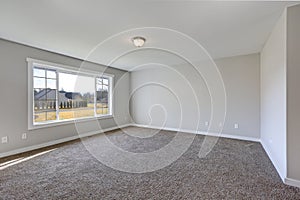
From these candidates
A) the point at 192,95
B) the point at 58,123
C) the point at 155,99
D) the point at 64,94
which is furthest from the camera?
the point at 155,99

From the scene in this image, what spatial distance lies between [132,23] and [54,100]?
3.08m

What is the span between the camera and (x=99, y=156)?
3193 mm

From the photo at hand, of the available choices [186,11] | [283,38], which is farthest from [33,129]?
[283,38]

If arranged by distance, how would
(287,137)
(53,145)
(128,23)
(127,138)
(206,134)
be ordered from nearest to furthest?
1. (287,137)
2. (128,23)
3. (53,145)
4. (127,138)
5. (206,134)

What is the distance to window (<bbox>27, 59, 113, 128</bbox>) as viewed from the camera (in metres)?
3.86

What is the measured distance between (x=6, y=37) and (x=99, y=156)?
9.47ft

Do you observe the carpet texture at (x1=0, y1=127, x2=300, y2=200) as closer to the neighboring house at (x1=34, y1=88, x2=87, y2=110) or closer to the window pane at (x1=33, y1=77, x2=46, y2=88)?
the neighboring house at (x1=34, y1=88, x2=87, y2=110)

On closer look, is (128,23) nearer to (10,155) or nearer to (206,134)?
(10,155)

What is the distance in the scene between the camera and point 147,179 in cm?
232

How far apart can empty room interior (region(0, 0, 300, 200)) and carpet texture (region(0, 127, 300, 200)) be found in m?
0.02

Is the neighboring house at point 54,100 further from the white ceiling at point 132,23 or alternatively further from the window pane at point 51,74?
the white ceiling at point 132,23

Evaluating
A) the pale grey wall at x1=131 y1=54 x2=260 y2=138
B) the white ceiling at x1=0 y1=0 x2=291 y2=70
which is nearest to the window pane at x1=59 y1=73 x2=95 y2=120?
the white ceiling at x1=0 y1=0 x2=291 y2=70

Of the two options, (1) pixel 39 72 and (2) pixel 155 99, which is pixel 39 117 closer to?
(1) pixel 39 72

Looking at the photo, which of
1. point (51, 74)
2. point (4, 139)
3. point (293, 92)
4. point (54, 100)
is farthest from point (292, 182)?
point (51, 74)
